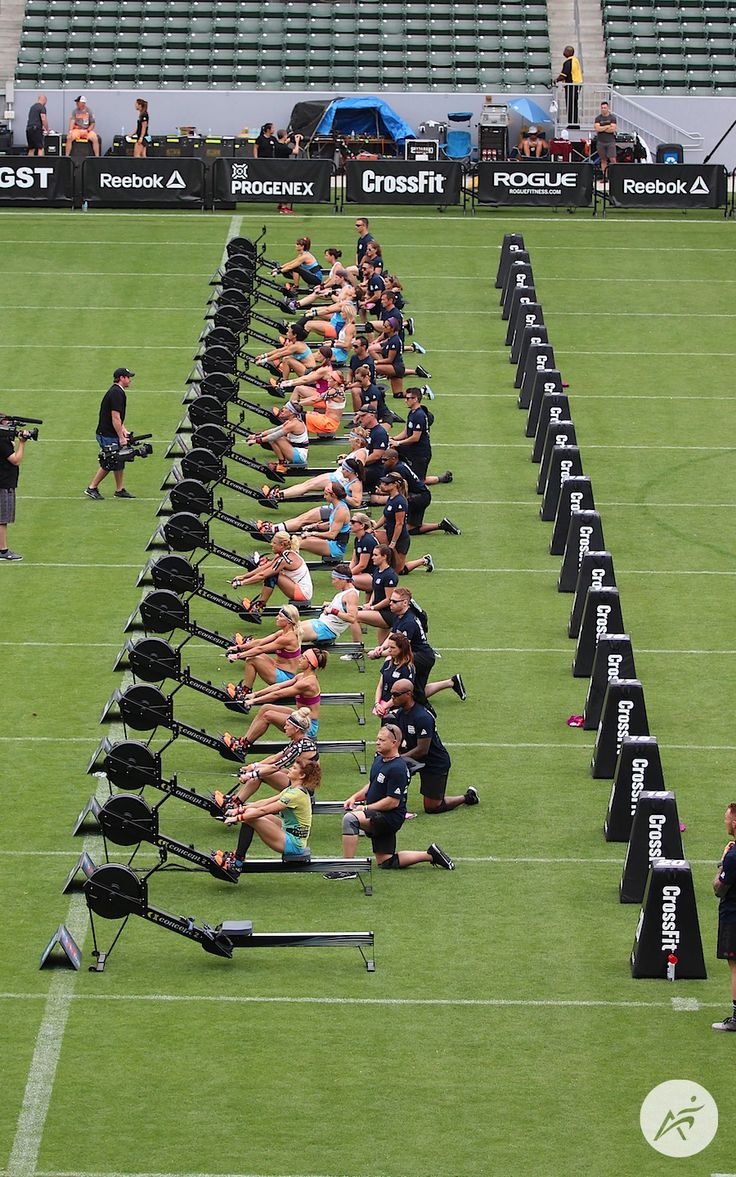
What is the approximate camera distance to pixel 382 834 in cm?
1566

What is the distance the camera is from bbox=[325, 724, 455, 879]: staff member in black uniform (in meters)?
15.4

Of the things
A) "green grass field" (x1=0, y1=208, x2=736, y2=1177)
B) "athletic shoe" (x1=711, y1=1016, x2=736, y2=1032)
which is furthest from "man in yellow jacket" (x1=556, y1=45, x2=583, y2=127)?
"athletic shoe" (x1=711, y1=1016, x2=736, y2=1032)

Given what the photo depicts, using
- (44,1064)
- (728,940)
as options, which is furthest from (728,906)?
(44,1064)

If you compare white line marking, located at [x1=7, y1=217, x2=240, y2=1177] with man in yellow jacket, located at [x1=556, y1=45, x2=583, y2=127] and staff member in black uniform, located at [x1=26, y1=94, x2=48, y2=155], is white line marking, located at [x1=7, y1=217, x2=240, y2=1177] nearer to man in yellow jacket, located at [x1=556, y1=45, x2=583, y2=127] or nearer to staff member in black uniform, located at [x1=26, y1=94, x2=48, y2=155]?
staff member in black uniform, located at [x1=26, y1=94, x2=48, y2=155]

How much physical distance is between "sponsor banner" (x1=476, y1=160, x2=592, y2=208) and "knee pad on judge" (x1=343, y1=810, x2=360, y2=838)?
85.8ft

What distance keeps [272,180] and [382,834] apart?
1022 inches

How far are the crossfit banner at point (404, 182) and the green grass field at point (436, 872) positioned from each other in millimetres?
8538

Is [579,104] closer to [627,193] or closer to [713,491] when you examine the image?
[627,193]

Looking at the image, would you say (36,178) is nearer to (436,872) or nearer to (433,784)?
(433,784)

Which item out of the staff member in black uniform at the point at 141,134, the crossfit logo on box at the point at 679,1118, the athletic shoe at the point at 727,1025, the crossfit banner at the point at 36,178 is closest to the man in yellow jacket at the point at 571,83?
the staff member in black uniform at the point at 141,134

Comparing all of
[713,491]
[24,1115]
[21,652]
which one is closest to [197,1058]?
[24,1115]

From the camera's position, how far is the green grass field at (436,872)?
40.2 ft

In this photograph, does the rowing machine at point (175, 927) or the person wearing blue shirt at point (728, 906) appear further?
the rowing machine at point (175, 927)

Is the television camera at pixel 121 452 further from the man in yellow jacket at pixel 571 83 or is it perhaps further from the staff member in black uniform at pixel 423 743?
the man in yellow jacket at pixel 571 83
